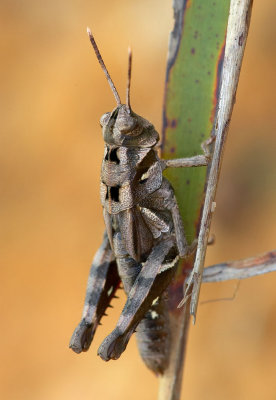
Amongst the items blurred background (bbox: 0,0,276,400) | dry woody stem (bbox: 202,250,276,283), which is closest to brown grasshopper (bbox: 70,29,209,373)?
dry woody stem (bbox: 202,250,276,283)

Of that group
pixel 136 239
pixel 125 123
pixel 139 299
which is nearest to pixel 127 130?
pixel 125 123

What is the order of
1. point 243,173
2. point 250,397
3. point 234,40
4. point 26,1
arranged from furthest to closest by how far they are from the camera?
point 26,1 → point 243,173 → point 250,397 → point 234,40

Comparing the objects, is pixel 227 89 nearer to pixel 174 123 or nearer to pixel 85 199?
pixel 174 123

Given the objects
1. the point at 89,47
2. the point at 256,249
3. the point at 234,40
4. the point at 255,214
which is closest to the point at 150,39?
the point at 89,47

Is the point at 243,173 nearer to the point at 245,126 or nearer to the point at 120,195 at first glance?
the point at 245,126

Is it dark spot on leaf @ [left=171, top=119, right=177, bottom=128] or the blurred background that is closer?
dark spot on leaf @ [left=171, top=119, right=177, bottom=128]

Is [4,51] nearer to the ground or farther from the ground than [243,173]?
farther from the ground

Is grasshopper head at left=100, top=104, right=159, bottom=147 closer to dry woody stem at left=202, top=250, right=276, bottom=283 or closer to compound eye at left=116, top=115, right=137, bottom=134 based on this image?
compound eye at left=116, top=115, right=137, bottom=134
